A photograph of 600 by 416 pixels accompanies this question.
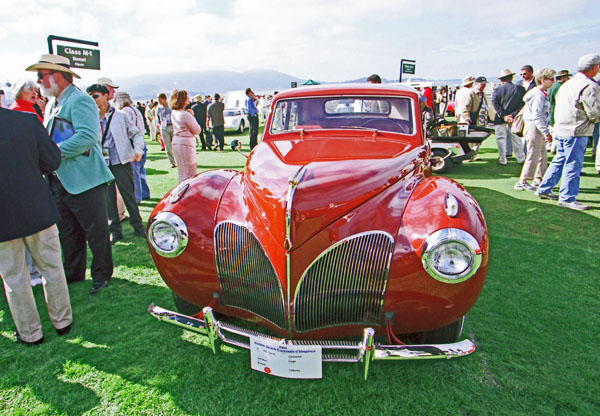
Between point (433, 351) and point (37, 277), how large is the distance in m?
3.94

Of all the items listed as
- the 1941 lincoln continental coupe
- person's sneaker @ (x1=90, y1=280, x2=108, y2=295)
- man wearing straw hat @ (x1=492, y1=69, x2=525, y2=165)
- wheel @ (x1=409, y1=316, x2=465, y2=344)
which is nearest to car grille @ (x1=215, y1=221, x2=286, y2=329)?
the 1941 lincoln continental coupe

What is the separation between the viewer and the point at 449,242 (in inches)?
76.8

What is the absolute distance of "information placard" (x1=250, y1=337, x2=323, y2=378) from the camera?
77.4 inches

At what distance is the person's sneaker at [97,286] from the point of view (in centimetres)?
348

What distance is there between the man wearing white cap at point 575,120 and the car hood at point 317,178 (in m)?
3.75

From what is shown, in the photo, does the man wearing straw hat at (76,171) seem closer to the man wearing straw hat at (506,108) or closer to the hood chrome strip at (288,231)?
the hood chrome strip at (288,231)

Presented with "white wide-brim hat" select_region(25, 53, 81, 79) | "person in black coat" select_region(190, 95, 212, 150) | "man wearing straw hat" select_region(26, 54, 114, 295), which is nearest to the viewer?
"white wide-brim hat" select_region(25, 53, 81, 79)

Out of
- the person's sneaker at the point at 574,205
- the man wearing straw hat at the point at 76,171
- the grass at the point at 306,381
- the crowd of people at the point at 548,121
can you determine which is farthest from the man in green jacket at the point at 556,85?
the man wearing straw hat at the point at 76,171

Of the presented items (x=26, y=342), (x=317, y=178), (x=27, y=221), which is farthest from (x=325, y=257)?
(x=26, y=342)

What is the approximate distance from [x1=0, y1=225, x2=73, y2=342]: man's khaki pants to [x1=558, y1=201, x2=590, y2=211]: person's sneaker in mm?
6639

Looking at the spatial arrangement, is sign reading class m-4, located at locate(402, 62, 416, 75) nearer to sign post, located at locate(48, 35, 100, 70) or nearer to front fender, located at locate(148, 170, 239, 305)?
sign post, located at locate(48, 35, 100, 70)

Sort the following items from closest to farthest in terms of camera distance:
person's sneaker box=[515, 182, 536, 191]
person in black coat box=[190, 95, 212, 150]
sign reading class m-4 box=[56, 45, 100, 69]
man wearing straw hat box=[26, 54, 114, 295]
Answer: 1. man wearing straw hat box=[26, 54, 114, 295]
2. person's sneaker box=[515, 182, 536, 191]
3. sign reading class m-4 box=[56, 45, 100, 69]
4. person in black coat box=[190, 95, 212, 150]

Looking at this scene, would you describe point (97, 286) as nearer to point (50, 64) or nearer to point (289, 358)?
point (50, 64)

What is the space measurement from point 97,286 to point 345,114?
120 inches
